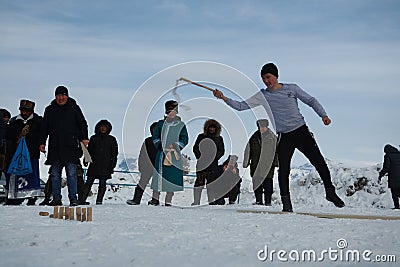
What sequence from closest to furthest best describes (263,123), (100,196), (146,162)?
(100,196) → (146,162) → (263,123)

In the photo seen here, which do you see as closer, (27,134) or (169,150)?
(27,134)

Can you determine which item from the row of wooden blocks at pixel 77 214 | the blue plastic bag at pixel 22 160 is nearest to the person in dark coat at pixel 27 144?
the blue plastic bag at pixel 22 160

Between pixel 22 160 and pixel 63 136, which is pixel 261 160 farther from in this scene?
pixel 22 160

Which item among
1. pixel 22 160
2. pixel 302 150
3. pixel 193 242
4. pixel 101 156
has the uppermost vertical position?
pixel 302 150

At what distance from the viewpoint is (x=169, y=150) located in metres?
9.86

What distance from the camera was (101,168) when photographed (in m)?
10.2

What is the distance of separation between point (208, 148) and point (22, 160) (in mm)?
3721

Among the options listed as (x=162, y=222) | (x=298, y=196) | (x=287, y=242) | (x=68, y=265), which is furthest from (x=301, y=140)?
(x=298, y=196)

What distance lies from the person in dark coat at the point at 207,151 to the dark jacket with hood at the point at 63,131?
3047 mm

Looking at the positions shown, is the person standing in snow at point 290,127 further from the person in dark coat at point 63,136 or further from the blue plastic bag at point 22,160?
the blue plastic bag at point 22,160

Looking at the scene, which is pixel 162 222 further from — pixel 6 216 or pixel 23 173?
pixel 23 173

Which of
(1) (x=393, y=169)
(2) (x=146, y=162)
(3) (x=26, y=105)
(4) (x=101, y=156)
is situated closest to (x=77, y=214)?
(3) (x=26, y=105)

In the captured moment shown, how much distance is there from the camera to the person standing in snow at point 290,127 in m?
7.40

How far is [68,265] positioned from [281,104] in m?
4.85
